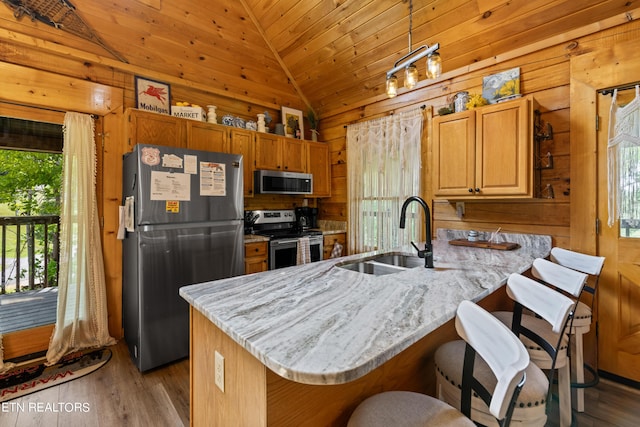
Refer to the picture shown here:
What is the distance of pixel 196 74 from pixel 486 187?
3.17m

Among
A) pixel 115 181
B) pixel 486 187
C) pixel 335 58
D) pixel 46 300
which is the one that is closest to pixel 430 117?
pixel 486 187

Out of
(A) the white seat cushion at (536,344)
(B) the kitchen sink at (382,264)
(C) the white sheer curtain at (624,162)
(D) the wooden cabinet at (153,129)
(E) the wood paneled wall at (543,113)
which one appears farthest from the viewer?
(D) the wooden cabinet at (153,129)

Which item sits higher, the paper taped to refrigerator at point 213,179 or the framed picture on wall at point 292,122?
the framed picture on wall at point 292,122

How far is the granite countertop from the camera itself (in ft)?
2.31

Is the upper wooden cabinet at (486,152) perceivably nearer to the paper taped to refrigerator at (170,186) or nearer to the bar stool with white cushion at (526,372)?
the bar stool with white cushion at (526,372)

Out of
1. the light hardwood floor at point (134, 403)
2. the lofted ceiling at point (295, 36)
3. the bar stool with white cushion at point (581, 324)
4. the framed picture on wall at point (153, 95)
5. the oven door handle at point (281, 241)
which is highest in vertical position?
the lofted ceiling at point (295, 36)

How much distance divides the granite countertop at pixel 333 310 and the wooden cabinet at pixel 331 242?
6.62 feet

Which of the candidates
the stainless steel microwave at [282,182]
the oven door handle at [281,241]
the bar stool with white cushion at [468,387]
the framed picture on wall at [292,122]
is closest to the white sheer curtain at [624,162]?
the bar stool with white cushion at [468,387]

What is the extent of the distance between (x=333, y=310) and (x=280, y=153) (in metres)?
2.97

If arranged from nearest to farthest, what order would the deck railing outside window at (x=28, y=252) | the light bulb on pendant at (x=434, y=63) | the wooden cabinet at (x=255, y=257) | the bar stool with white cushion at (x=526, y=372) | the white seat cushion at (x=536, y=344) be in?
the bar stool with white cushion at (x=526, y=372)
the white seat cushion at (x=536, y=344)
the light bulb on pendant at (x=434, y=63)
the deck railing outside window at (x=28, y=252)
the wooden cabinet at (x=255, y=257)

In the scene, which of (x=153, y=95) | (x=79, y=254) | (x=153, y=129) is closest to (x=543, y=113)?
(x=153, y=129)

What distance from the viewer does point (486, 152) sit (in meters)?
2.36

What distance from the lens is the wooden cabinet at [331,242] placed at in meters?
3.74

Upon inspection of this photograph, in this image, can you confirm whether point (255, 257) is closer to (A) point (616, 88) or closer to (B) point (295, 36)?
(B) point (295, 36)
